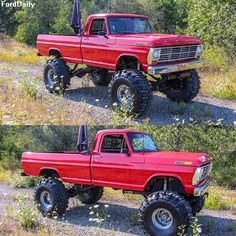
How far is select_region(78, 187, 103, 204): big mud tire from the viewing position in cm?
1157

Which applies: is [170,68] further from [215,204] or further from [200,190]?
[215,204]

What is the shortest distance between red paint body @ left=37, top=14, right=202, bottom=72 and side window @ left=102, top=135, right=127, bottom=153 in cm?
151

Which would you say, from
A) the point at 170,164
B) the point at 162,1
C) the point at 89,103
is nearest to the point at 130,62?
the point at 89,103

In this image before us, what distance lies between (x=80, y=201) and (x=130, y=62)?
4156 millimetres

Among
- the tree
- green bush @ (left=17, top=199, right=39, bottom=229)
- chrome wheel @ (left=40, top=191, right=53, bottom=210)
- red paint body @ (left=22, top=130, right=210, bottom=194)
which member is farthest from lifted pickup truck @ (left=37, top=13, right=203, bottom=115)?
the tree

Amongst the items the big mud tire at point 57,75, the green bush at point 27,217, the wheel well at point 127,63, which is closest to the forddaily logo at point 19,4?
the big mud tire at point 57,75

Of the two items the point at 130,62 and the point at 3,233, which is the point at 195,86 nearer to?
the point at 130,62

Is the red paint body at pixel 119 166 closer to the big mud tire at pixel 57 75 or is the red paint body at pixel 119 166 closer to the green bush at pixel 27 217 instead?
the green bush at pixel 27 217

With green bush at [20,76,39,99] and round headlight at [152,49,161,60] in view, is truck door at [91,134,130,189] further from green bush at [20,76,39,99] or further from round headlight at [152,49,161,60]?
green bush at [20,76,39,99]

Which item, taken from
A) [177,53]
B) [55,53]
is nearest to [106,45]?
[177,53]

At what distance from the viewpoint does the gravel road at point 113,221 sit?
8.89 meters

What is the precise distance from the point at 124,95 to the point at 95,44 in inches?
69.8

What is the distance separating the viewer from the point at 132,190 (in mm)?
8852

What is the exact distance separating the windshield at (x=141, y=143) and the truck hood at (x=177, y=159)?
1.23 feet
